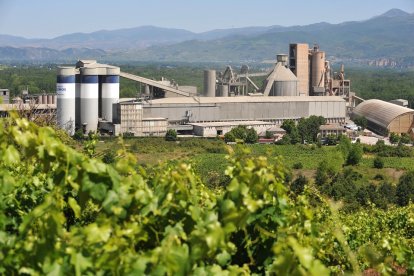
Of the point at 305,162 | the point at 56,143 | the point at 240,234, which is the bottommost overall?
the point at 305,162

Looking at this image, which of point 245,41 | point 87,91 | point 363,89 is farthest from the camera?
point 245,41

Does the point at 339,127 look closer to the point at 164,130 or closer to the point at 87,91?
the point at 164,130

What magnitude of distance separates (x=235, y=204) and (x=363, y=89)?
48.9 m

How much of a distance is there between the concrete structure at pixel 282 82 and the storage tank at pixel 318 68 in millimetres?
1452

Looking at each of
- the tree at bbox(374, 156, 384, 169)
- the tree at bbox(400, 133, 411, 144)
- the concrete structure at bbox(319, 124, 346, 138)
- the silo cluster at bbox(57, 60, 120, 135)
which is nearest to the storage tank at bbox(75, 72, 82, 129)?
the silo cluster at bbox(57, 60, 120, 135)

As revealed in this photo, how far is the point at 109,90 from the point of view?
75.3ft

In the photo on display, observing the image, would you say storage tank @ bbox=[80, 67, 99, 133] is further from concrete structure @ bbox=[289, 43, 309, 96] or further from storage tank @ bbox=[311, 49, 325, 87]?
storage tank @ bbox=[311, 49, 325, 87]

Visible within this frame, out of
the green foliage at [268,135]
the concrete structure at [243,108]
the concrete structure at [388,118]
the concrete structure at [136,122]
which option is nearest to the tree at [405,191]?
the green foliage at [268,135]

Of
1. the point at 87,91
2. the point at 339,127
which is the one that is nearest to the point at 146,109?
the point at 87,91

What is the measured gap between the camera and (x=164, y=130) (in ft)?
78.9

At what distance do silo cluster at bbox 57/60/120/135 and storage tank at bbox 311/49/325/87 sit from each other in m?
9.16

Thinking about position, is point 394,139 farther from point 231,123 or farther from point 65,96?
point 65,96

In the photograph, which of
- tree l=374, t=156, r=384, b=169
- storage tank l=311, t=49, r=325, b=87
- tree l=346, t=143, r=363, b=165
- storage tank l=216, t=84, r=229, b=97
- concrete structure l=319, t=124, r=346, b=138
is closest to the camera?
tree l=374, t=156, r=384, b=169

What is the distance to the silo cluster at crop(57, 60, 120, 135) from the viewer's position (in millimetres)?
22047
